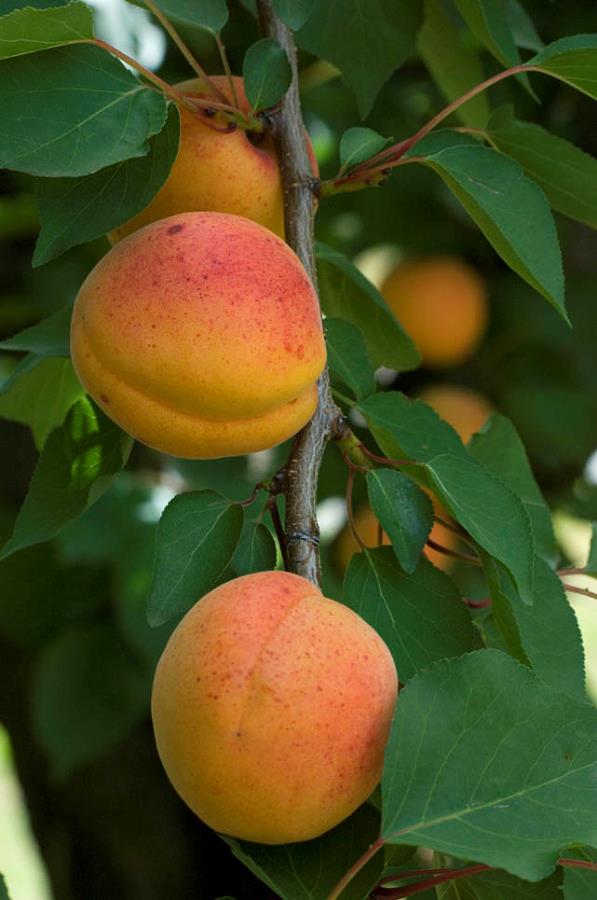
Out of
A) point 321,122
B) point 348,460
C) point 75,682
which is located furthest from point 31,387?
point 321,122

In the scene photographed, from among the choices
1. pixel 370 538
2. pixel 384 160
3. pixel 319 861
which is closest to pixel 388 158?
pixel 384 160

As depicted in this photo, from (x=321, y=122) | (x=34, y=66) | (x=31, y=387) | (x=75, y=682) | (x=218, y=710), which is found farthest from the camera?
(x=321, y=122)

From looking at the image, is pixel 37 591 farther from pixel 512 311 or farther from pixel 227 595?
pixel 227 595

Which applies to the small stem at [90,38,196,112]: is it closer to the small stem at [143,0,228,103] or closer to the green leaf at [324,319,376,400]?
the small stem at [143,0,228,103]

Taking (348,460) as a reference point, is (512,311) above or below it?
below

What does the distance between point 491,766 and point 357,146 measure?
42 cm

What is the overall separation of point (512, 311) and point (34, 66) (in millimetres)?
1233

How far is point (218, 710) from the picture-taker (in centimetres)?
62

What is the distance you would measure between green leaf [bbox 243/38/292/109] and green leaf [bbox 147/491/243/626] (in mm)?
266

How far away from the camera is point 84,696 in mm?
1520

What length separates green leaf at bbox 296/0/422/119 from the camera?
3.36ft

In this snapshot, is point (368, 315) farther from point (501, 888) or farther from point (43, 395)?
point (501, 888)

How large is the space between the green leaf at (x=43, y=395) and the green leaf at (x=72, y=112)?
0.32 meters

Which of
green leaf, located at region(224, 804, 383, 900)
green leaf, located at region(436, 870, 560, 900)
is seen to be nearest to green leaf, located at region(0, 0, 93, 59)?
green leaf, located at region(224, 804, 383, 900)
